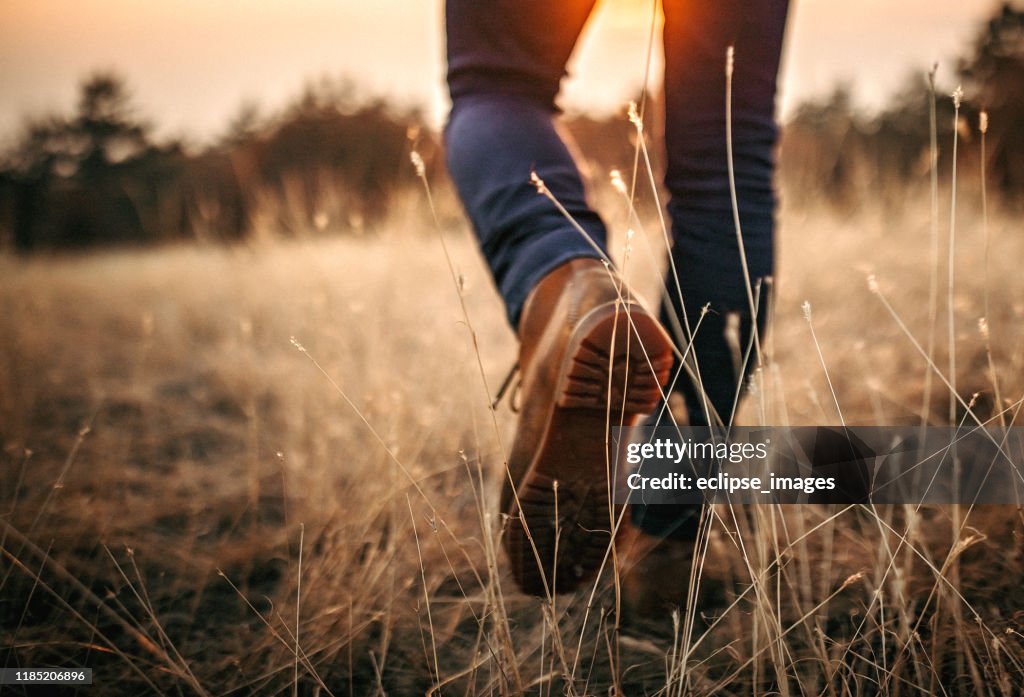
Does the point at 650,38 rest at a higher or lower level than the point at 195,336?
higher

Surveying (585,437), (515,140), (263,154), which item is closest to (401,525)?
(585,437)

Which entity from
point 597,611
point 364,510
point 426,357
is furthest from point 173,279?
point 597,611

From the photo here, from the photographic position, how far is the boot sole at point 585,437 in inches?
30.3

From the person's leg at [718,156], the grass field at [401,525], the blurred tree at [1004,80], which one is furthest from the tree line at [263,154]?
the person's leg at [718,156]

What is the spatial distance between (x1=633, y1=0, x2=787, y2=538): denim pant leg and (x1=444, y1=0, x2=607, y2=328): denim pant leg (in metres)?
0.13

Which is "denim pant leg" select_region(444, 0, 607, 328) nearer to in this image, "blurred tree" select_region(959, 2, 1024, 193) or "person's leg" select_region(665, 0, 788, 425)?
"person's leg" select_region(665, 0, 788, 425)

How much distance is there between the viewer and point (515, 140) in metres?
0.91

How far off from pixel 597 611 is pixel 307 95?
1201 centimetres

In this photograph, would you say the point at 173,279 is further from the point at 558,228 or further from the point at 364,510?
the point at 558,228

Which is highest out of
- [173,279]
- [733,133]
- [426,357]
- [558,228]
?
[733,133]

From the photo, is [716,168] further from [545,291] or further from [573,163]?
[545,291]

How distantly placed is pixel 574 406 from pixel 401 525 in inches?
14.6

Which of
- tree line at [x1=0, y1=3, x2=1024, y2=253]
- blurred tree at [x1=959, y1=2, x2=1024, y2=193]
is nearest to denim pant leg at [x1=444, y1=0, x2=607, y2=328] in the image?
tree line at [x1=0, y1=3, x2=1024, y2=253]

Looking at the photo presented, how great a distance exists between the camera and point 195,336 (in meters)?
3.11
